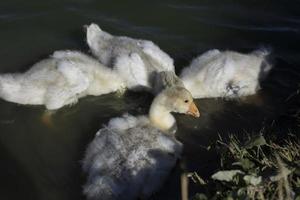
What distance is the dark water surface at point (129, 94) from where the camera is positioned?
235 inches

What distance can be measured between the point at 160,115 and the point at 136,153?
880 mm

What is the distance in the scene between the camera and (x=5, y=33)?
7.87m

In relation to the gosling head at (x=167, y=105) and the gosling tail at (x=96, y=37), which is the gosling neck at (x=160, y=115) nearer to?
the gosling head at (x=167, y=105)

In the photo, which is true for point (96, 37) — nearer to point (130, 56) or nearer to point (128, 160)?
point (130, 56)

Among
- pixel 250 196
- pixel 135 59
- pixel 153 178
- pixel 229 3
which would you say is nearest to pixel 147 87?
pixel 135 59

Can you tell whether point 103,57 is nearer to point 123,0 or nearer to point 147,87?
point 147,87

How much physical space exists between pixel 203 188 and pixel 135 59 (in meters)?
2.09

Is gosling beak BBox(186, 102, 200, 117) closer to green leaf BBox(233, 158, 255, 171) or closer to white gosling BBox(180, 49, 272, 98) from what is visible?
white gosling BBox(180, 49, 272, 98)

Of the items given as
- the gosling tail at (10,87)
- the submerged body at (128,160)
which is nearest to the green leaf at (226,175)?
the submerged body at (128,160)

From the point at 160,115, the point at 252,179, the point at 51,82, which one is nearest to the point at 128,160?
the point at 160,115

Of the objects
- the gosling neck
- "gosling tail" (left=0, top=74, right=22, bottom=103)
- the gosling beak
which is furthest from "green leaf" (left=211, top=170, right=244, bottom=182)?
"gosling tail" (left=0, top=74, right=22, bottom=103)

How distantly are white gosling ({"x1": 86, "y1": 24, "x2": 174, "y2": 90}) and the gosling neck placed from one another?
0.66m

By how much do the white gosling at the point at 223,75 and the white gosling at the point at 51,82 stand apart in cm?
106

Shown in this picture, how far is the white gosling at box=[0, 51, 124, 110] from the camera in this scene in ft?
21.6
